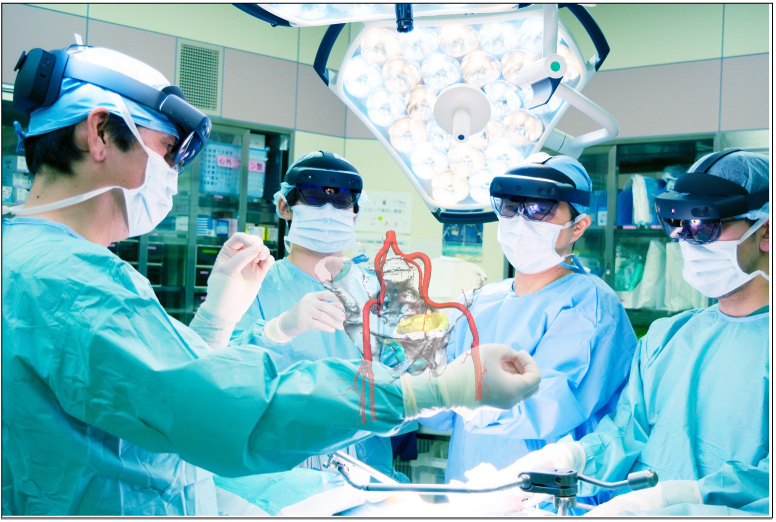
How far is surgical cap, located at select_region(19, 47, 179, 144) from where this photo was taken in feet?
3.60

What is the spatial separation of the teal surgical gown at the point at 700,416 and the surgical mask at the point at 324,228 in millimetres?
905

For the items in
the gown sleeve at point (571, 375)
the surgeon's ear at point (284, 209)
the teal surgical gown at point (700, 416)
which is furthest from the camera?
the surgeon's ear at point (284, 209)

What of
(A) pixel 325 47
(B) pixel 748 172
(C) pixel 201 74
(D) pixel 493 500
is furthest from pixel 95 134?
(C) pixel 201 74

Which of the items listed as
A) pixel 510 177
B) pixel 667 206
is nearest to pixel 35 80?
pixel 510 177

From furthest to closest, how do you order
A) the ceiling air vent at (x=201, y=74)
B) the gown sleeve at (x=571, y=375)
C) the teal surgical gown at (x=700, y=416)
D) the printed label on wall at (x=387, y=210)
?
the ceiling air vent at (x=201, y=74), the printed label on wall at (x=387, y=210), the gown sleeve at (x=571, y=375), the teal surgical gown at (x=700, y=416)

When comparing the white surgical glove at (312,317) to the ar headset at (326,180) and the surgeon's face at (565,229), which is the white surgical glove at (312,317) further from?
the surgeon's face at (565,229)

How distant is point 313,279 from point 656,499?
1.28 metres

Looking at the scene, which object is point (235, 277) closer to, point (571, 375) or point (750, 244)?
point (571, 375)

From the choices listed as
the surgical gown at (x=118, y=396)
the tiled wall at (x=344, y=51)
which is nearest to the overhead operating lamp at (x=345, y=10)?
the surgical gown at (x=118, y=396)

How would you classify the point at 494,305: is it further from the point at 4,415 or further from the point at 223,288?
the point at 4,415

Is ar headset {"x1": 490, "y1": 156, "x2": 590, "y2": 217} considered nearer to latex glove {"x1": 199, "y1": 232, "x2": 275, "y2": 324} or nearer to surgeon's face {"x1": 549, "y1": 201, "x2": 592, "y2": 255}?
surgeon's face {"x1": 549, "y1": 201, "x2": 592, "y2": 255}

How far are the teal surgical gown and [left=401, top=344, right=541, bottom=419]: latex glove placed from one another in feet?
1.87

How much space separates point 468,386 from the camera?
990 millimetres

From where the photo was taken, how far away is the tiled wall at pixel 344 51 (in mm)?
3830
